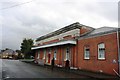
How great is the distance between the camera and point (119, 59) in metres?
19.2

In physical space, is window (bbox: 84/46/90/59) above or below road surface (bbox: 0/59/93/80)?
above

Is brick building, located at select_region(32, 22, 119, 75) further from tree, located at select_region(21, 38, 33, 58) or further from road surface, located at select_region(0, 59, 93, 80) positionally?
tree, located at select_region(21, 38, 33, 58)

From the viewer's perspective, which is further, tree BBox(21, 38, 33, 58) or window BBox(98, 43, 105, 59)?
tree BBox(21, 38, 33, 58)

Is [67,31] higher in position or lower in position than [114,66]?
higher

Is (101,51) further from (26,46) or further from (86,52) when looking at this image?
(26,46)

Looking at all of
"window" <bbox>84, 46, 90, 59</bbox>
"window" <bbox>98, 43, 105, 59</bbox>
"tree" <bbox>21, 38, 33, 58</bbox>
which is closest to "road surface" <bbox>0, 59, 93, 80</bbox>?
"window" <bbox>98, 43, 105, 59</bbox>

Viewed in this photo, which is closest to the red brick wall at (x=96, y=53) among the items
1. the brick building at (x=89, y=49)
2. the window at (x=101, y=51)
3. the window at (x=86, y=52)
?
the brick building at (x=89, y=49)

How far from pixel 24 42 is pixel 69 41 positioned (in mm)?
51675

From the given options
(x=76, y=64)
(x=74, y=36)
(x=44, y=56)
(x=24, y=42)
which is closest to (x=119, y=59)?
(x=76, y=64)

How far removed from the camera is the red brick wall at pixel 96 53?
2009cm

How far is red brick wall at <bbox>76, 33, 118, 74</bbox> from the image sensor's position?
20.1m

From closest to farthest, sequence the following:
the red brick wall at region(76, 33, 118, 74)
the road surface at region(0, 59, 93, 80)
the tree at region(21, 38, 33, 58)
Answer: the road surface at region(0, 59, 93, 80)
the red brick wall at region(76, 33, 118, 74)
the tree at region(21, 38, 33, 58)

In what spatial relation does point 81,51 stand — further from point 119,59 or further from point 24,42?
point 24,42

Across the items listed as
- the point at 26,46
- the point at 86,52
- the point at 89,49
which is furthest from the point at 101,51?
the point at 26,46
